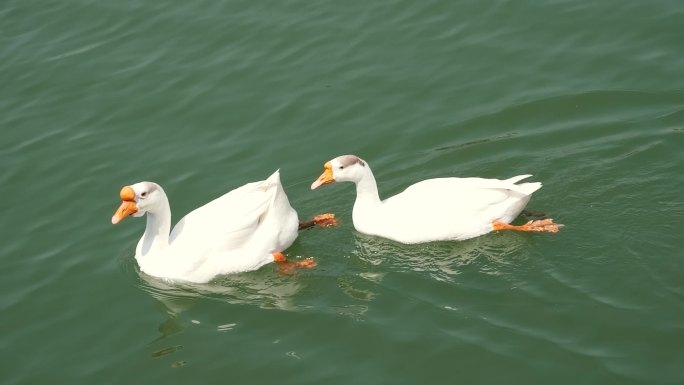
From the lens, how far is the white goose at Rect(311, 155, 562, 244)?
10195 mm

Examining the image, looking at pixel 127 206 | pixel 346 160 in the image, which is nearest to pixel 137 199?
pixel 127 206

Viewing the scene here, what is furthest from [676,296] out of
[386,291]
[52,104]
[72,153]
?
[52,104]

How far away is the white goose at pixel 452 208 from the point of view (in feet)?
33.4

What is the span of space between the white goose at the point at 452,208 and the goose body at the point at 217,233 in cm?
62

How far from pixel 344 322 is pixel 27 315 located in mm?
3642

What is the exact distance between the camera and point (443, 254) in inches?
402

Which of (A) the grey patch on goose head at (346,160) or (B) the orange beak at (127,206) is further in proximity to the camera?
(A) the grey patch on goose head at (346,160)

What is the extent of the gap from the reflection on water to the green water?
29 millimetres

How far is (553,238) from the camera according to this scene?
32.6ft

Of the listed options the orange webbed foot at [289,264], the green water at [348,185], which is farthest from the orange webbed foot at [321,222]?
the orange webbed foot at [289,264]

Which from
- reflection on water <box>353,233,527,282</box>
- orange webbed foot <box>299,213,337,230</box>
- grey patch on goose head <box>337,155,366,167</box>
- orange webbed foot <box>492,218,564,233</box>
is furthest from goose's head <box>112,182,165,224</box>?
orange webbed foot <box>492,218,564,233</box>

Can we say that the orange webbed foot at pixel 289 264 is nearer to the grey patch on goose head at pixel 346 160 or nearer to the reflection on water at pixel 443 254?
the reflection on water at pixel 443 254

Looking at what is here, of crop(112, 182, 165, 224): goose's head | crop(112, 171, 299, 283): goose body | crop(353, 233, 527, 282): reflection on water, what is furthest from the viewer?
crop(112, 171, 299, 283): goose body

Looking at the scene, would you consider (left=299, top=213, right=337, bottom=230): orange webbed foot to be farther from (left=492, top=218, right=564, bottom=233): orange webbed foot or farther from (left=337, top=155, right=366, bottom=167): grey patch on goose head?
(left=492, top=218, right=564, bottom=233): orange webbed foot
